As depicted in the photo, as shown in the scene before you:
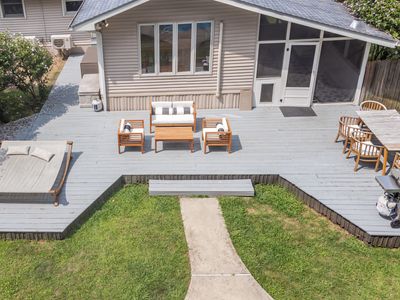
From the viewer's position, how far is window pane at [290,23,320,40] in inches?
521

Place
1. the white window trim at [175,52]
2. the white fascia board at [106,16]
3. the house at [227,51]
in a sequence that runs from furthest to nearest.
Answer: the white window trim at [175,52] → the house at [227,51] → the white fascia board at [106,16]

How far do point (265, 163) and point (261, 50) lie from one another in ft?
14.3

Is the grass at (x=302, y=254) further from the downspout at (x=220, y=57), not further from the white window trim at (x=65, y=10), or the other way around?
the white window trim at (x=65, y=10)

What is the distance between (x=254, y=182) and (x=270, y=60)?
16.2ft

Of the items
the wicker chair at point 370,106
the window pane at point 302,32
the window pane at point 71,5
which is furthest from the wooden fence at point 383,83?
the window pane at point 71,5

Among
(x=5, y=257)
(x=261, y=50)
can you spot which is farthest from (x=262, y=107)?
(x=5, y=257)

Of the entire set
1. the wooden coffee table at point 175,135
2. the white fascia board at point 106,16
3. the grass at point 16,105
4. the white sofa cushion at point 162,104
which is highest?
the white fascia board at point 106,16

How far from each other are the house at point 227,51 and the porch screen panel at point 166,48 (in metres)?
0.03

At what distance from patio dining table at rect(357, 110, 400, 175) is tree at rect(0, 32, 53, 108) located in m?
10.7

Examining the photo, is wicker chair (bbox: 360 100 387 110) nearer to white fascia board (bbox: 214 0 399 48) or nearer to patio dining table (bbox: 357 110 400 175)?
patio dining table (bbox: 357 110 400 175)

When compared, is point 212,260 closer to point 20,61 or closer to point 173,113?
point 173,113

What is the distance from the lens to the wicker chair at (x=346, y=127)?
1142 cm

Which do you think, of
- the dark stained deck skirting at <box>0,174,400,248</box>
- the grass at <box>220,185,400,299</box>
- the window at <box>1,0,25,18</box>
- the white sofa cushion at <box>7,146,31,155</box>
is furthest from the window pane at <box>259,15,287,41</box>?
the window at <box>1,0,25,18</box>

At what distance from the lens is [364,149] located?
35.3 ft
